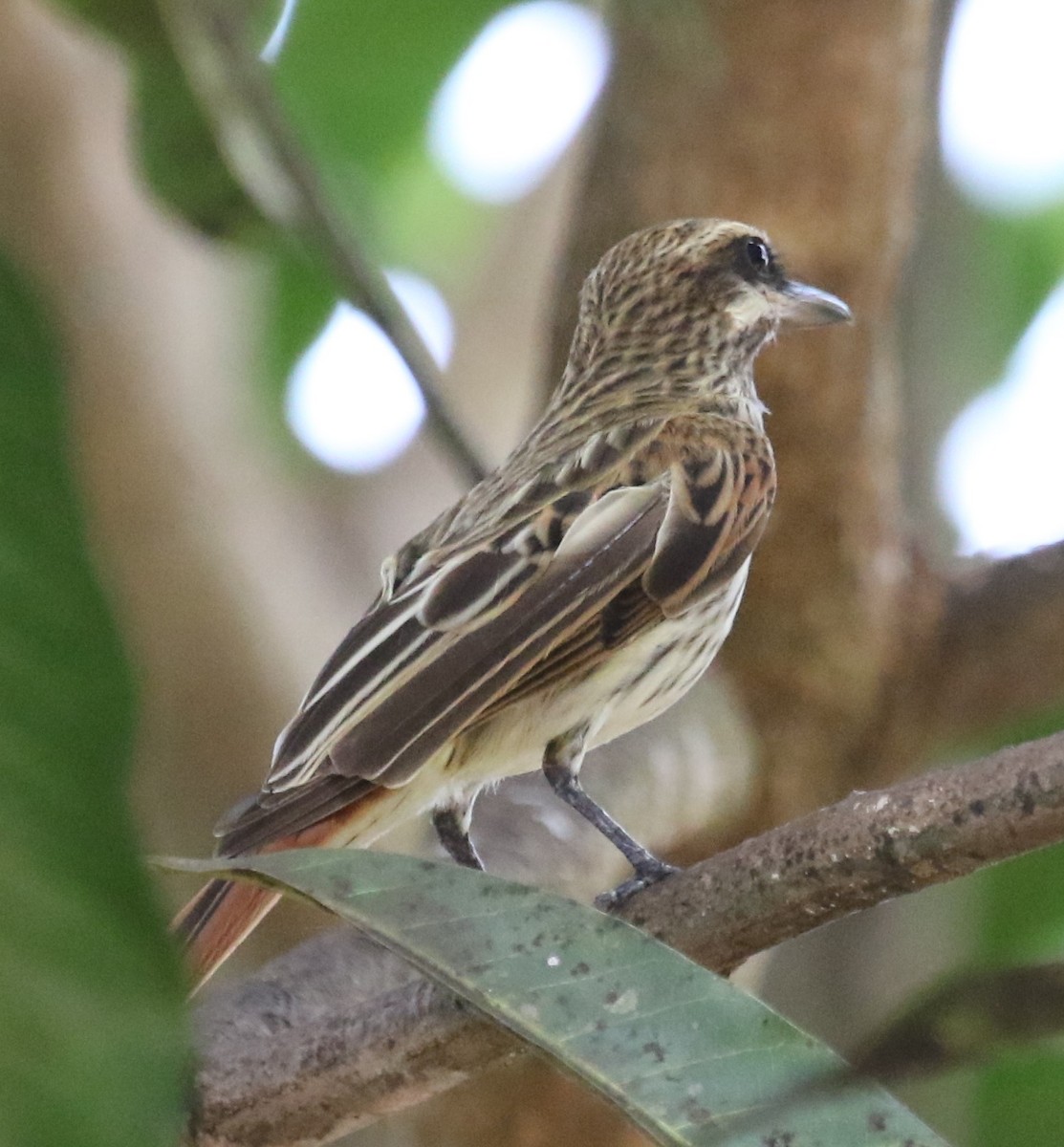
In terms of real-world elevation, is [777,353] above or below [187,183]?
above

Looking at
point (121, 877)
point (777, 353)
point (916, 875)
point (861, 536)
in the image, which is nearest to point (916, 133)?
point (777, 353)

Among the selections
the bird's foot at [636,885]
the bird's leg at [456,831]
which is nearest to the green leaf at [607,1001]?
the bird's foot at [636,885]

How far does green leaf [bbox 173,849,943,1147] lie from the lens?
1344mm

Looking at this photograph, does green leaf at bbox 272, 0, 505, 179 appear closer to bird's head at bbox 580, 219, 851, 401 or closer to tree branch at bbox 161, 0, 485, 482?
bird's head at bbox 580, 219, 851, 401

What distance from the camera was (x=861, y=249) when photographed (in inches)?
165

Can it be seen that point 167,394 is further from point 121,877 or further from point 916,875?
point 121,877

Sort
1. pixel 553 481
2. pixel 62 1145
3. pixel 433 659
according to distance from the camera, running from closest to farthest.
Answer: pixel 62 1145 → pixel 433 659 → pixel 553 481

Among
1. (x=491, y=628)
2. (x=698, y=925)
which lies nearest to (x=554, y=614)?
(x=491, y=628)

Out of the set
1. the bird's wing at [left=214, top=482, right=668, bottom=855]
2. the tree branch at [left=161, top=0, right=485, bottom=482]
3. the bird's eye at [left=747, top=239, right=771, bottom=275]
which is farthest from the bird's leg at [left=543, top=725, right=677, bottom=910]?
the bird's eye at [left=747, top=239, right=771, bottom=275]

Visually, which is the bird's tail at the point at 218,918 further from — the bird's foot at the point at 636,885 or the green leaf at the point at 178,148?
the green leaf at the point at 178,148

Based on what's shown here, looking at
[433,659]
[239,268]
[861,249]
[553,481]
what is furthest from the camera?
[239,268]

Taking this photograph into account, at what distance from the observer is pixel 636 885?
217 cm

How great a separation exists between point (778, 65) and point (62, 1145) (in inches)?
151

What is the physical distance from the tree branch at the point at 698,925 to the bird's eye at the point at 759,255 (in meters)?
1.60
